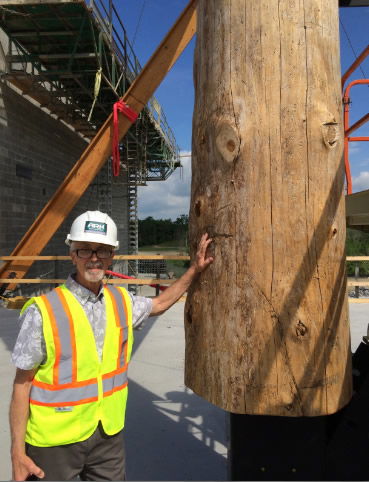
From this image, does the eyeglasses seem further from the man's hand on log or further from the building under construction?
the building under construction

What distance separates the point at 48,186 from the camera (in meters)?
13.2

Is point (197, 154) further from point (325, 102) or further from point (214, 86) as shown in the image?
point (325, 102)

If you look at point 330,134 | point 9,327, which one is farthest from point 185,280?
point 9,327

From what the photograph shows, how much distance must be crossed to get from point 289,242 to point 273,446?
2.91ft

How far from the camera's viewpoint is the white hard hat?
1.91m

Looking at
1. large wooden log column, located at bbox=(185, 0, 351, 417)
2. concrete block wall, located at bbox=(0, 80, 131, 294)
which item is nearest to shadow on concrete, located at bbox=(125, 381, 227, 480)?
large wooden log column, located at bbox=(185, 0, 351, 417)

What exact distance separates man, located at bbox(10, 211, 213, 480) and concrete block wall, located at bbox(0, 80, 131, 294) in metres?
7.57

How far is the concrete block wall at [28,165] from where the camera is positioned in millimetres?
10258

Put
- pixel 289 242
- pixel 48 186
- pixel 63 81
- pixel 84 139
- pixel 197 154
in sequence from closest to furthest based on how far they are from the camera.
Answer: pixel 289 242 < pixel 197 154 < pixel 63 81 < pixel 48 186 < pixel 84 139

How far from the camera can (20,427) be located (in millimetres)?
1713

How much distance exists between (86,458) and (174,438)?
1.61 metres

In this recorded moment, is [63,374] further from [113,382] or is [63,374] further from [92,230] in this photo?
[92,230]

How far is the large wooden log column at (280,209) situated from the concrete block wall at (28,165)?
325 inches

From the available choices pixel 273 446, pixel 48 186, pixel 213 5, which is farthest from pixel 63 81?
pixel 273 446
